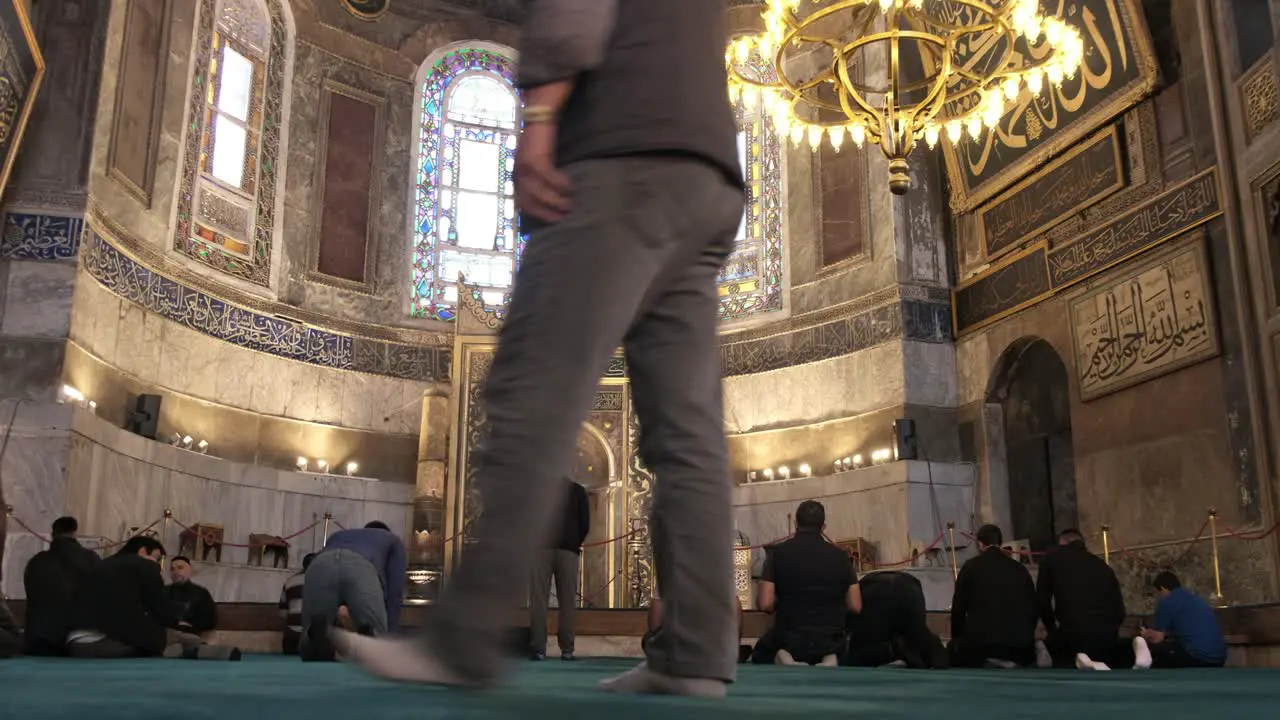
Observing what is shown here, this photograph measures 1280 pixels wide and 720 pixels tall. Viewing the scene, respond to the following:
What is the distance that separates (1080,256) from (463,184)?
23.9 feet

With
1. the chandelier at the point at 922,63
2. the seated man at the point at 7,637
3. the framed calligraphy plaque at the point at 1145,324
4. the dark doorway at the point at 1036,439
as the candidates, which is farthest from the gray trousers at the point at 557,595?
the dark doorway at the point at 1036,439

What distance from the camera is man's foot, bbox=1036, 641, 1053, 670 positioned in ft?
19.2

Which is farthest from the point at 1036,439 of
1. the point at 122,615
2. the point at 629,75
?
the point at 629,75

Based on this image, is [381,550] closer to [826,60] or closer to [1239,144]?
[1239,144]

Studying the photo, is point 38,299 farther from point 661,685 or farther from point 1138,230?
point 1138,230

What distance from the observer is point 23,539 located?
827 centimetres

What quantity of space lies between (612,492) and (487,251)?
3.56 m

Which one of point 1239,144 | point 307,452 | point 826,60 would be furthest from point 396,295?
point 1239,144

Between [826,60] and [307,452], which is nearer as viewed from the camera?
[307,452]

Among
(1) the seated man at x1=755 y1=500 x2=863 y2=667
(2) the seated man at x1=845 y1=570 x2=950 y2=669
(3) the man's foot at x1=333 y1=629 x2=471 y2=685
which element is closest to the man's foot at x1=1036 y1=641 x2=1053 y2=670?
(2) the seated man at x1=845 y1=570 x2=950 y2=669

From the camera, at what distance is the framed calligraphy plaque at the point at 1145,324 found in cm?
859

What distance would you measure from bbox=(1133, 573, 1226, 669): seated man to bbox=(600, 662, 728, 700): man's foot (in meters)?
4.72

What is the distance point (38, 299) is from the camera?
899cm

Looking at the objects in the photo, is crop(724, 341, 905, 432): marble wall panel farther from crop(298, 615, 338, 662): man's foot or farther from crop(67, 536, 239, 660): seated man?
crop(67, 536, 239, 660): seated man
